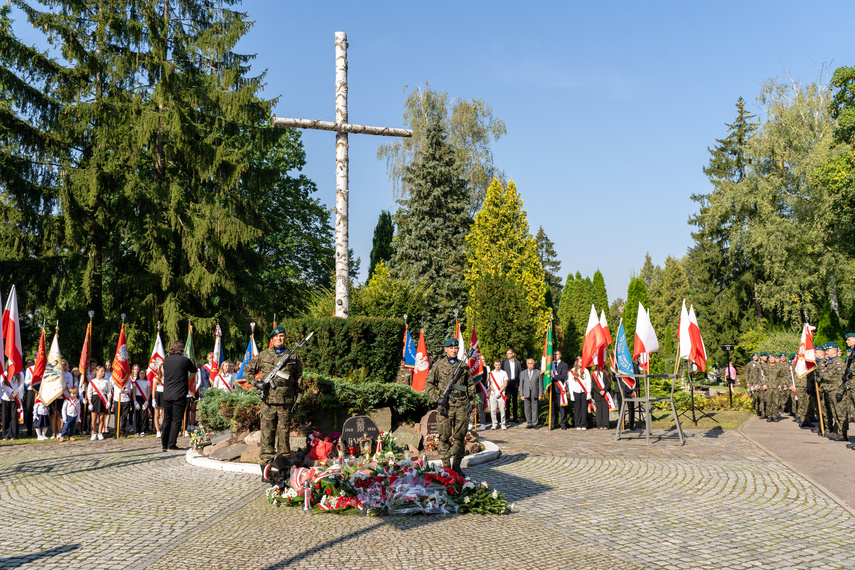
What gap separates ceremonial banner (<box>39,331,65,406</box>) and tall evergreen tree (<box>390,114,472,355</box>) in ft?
74.5

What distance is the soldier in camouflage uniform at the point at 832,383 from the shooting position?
45.6 ft

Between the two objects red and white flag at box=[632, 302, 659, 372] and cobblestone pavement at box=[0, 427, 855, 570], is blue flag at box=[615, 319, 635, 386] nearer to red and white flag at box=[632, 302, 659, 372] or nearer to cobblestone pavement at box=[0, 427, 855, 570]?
red and white flag at box=[632, 302, 659, 372]

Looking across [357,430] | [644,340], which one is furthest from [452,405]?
A: [644,340]

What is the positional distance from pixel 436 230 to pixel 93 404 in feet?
79.8

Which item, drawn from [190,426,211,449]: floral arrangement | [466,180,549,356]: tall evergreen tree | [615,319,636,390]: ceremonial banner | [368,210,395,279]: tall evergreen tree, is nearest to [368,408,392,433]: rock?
[190,426,211,449]: floral arrangement

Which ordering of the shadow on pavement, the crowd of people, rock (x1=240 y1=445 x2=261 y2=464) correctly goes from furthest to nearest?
the crowd of people, rock (x1=240 y1=445 x2=261 y2=464), the shadow on pavement

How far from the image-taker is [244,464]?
1038 cm

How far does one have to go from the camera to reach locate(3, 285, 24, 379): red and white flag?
11105 millimetres

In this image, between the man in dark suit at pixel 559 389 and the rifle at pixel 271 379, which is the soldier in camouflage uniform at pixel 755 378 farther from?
the rifle at pixel 271 379

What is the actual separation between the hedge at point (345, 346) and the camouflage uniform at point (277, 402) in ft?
10.3

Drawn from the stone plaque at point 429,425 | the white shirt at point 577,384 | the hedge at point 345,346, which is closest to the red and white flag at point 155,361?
the hedge at point 345,346

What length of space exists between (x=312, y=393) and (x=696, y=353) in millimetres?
9080

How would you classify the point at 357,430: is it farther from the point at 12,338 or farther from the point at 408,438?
the point at 12,338

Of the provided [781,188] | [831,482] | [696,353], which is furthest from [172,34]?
[781,188]
